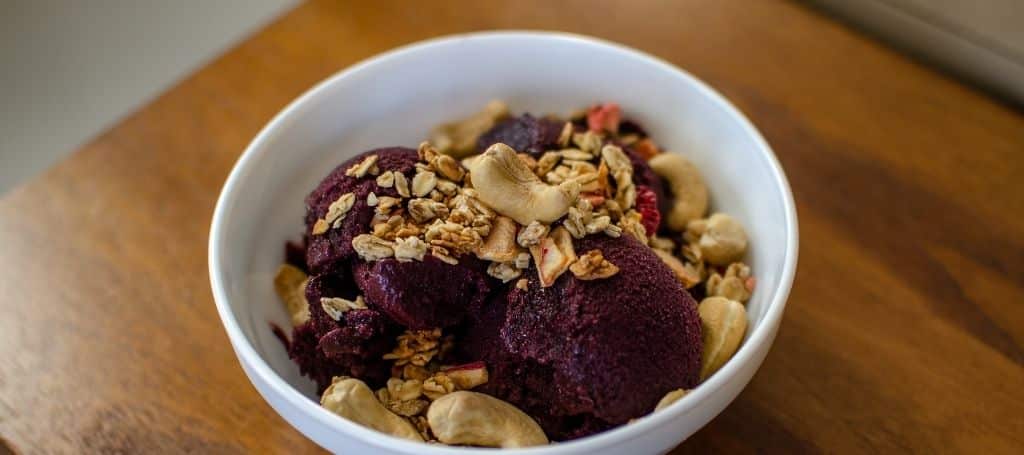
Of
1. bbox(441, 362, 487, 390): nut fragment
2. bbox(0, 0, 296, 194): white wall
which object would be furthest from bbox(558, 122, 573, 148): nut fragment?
bbox(0, 0, 296, 194): white wall

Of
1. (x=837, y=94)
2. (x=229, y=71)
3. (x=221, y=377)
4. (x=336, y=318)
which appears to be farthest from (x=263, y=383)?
(x=837, y=94)

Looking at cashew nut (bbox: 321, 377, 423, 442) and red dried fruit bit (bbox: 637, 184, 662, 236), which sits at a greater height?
red dried fruit bit (bbox: 637, 184, 662, 236)

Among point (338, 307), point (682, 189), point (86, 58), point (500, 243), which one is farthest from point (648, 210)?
point (86, 58)

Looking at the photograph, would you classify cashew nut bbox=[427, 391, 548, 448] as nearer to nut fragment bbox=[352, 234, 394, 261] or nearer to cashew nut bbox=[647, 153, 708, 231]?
nut fragment bbox=[352, 234, 394, 261]

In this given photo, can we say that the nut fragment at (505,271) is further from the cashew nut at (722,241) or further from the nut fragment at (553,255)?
the cashew nut at (722,241)

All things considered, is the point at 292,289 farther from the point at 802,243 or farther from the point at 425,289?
the point at 802,243

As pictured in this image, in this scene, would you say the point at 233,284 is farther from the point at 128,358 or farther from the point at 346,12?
the point at 346,12
